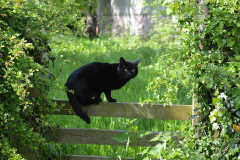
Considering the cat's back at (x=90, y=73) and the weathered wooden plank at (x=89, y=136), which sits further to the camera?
the cat's back at (x=90, y=73)

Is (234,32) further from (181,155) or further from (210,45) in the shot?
(181,155)

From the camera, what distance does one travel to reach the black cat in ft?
7.06

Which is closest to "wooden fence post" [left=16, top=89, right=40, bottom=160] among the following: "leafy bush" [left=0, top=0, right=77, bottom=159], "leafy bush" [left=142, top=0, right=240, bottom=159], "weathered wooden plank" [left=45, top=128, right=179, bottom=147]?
"leafy bush" [left=0, top=0, right=77, bottom=159]

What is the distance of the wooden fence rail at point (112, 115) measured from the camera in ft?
6.71

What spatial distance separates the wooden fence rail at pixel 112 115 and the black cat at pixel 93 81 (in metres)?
0.09

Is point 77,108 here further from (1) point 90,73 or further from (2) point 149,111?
(2) point 149,111

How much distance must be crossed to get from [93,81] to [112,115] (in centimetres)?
51

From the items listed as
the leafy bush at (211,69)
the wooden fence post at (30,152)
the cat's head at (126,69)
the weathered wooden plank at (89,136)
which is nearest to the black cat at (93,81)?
the cat's head at (126,69)

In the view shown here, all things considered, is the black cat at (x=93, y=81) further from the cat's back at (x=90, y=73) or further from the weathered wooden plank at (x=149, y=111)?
the weathered wooden plank at (x=149, y=111)

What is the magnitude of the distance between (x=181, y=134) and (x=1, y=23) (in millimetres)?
1690

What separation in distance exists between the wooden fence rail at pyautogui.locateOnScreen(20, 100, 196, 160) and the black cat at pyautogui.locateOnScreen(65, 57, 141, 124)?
3.4 inches

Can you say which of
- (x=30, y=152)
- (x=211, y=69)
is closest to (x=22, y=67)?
(x=30, y=152)

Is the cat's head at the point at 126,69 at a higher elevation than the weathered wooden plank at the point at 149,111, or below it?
higher

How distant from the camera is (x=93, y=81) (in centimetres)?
241
